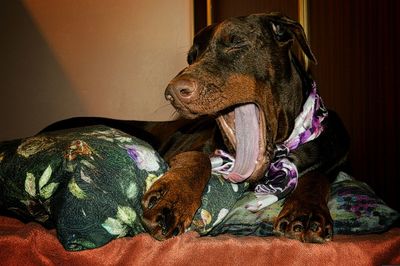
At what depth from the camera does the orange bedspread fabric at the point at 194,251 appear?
1234 millimetres

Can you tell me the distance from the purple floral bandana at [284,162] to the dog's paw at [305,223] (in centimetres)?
21

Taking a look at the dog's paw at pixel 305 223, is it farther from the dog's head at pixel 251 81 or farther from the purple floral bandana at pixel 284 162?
the dog's head at pixel 251 81

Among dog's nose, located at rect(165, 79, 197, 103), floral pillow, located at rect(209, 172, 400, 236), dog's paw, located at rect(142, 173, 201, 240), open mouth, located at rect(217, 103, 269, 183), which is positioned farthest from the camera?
open mouth, located at rect(217, 103, 269, 183)

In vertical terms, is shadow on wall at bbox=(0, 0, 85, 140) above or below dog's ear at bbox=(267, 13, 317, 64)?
below

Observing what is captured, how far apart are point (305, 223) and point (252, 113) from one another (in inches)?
32.7

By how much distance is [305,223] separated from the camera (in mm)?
1518

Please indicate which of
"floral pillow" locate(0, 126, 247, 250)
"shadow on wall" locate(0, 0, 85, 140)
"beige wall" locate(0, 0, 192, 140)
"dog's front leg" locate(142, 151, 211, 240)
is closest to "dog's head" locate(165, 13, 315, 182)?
"dog's front leg" locate(142, 151, 211, 240)

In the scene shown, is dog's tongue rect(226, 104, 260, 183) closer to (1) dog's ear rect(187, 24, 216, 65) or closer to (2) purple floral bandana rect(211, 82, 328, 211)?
(2) purple floral bandana rect(211, 82, 328, 211)

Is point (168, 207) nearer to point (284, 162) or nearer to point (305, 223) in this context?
point (305, 223)

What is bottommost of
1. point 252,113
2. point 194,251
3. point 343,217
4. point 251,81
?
point 343,217

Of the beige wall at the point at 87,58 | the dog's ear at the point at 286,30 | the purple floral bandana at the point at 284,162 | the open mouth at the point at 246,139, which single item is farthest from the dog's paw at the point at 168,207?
the beige wall at the point at 87,58

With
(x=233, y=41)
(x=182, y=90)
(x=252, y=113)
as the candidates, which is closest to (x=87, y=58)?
(x=233, y=41)

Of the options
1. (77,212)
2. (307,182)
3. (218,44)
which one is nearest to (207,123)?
(218,44)

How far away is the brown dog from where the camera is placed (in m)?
1.59
